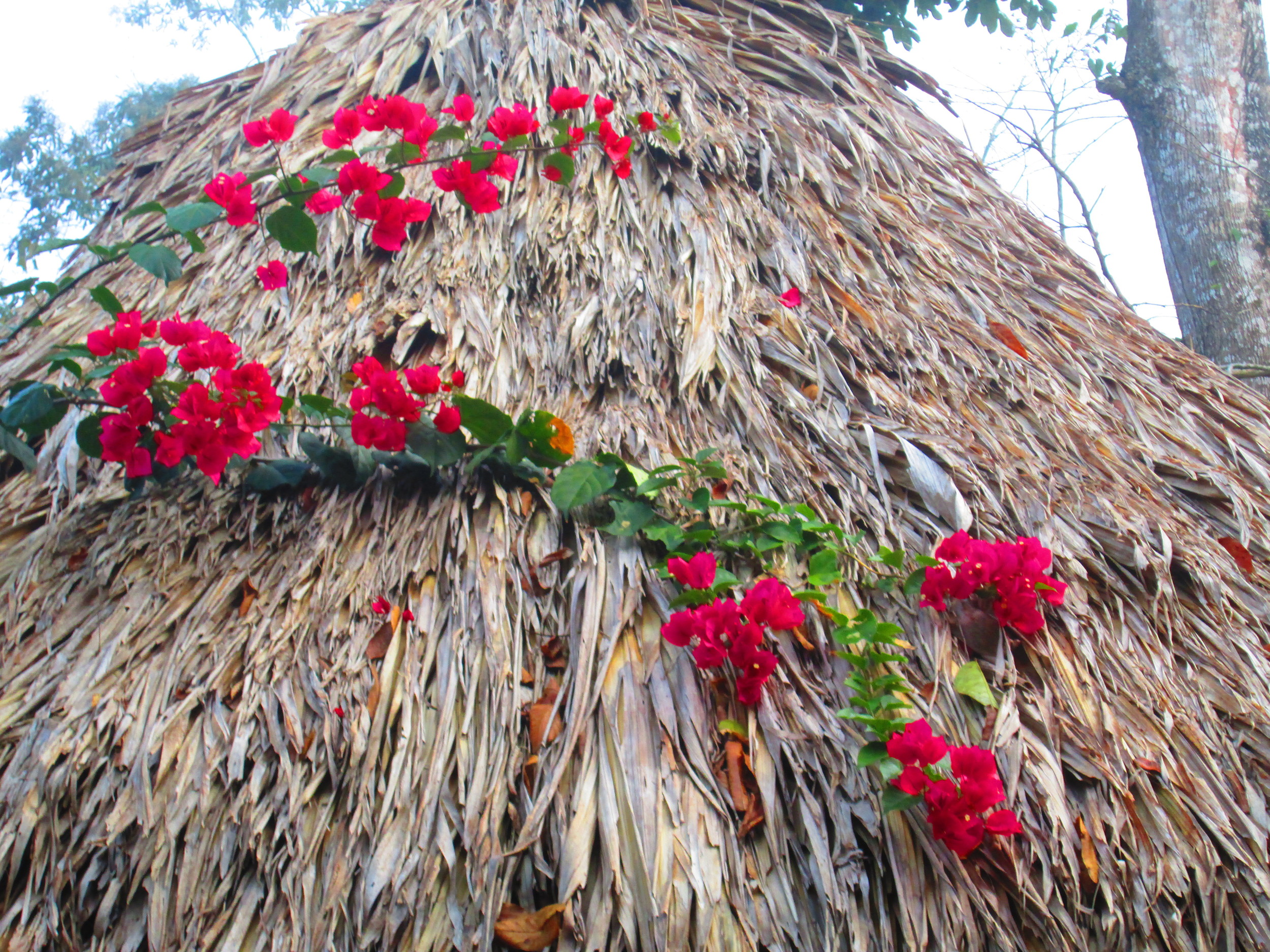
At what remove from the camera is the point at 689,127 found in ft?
8.43

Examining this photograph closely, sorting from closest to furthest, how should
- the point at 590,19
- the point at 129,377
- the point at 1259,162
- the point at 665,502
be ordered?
the point at 129,377, the point at 665,502, the point at 590,19, the point at 1259,162

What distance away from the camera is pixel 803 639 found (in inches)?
62.4

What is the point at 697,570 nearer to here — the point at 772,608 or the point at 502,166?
the point at 772,608

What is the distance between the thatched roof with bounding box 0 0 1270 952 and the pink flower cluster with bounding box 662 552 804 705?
0.24 ft

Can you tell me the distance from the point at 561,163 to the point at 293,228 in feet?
2.22

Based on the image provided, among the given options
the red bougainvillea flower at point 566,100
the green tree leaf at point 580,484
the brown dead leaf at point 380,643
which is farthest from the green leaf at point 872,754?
the red bougainvillea flower at point 566,100

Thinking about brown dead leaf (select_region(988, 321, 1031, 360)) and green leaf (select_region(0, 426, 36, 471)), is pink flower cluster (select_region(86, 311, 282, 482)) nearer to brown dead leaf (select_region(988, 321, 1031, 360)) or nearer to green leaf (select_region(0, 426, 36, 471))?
green leaf (select_region(0, 426, 36, 471))

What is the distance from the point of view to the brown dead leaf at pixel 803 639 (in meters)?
1.58

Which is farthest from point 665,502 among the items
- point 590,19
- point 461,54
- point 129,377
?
point 590,19

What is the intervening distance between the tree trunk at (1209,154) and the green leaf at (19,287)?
4.04m

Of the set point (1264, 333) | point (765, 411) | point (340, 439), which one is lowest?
point (1264, 333)

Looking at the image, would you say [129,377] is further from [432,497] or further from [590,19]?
[590,19]

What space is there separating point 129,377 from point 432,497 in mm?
624

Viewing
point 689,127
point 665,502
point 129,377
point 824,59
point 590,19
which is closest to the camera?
point 129,377
